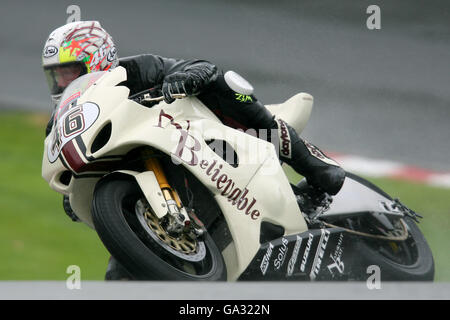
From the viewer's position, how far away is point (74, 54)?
396cm

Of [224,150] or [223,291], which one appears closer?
[223,291]

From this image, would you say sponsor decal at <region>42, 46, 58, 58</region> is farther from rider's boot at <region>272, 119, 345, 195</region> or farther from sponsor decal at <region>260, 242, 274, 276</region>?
sponsor decal at <region>260, 242, 274, 276</region>

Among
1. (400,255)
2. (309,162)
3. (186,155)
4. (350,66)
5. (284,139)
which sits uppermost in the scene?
(186,155)

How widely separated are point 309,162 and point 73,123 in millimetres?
1219

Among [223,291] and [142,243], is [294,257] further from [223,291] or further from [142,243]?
[223,291]

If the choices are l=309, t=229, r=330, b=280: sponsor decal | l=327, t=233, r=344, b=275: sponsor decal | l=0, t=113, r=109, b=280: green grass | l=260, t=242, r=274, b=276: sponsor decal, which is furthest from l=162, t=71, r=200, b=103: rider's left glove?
l=0, t=113, r=109, b=280: green grass

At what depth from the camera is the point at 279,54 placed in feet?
19.6

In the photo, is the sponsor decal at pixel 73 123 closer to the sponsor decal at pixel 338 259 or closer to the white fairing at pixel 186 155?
the white fairing at pixel 186 155

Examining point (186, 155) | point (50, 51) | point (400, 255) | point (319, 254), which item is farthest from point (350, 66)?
point (186, 155)

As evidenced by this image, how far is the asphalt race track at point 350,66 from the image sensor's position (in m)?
6.03

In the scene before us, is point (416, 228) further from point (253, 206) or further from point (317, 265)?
point (253, 206)

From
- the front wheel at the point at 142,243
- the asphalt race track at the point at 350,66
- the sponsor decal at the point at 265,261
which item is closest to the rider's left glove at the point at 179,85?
the front wheel at the point at 142,243
